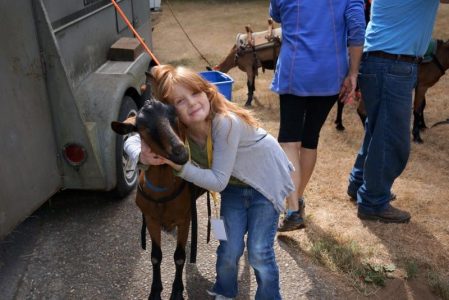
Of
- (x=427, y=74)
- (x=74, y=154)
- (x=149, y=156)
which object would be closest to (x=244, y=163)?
(x=149, y=156)

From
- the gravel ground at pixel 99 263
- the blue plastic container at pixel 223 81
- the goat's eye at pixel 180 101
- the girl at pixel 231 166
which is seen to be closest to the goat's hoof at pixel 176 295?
the gravel ground at pixel 99 263

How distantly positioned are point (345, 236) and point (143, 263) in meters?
1.47

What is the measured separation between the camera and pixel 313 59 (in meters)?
2.84

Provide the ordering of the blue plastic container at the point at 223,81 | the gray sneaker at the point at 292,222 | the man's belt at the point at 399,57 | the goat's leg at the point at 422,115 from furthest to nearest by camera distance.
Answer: the goat's leg at the point at 422,115 < the blue plastic container at the point at 223,81 < the gray sneaker at the point at 292,222 < the man's belt at the point at 399,57

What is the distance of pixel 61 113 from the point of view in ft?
8.99

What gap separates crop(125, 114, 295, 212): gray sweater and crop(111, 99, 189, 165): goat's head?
0.42ft

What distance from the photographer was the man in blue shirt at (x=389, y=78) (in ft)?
9.82

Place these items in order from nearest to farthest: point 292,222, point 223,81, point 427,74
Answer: point 292,222, point 223,81, point 427,74

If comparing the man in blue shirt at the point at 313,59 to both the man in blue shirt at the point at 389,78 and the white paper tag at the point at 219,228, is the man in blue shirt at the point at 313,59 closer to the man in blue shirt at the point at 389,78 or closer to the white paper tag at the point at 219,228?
the man in blue shirt at the point at 389,78

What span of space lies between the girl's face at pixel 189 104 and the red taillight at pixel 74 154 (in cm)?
109

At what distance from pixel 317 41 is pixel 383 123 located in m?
0.81

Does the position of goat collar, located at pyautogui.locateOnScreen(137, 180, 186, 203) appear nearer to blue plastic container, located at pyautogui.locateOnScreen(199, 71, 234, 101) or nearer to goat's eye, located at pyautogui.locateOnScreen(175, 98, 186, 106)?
goat's eye, located at pyautogui.locateOnScreen(175, 98, 186, 106)

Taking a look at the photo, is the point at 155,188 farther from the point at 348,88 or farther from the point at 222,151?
the point at 348,88

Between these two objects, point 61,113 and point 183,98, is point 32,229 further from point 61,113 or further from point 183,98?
point 183,98
